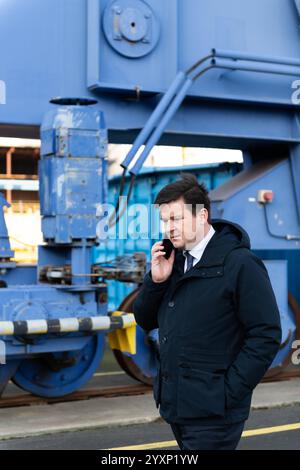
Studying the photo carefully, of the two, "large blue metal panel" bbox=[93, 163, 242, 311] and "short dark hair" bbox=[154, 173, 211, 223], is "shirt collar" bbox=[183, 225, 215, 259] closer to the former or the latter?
"short dark hair" bbox=[154, 173, 211, 223]

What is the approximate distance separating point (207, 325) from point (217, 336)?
0.06 metres

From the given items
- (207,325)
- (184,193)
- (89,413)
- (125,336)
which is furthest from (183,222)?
(125,336)

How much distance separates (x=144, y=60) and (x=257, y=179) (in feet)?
5.95

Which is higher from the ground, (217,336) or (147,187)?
(147,187)

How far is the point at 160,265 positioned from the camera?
310 cm

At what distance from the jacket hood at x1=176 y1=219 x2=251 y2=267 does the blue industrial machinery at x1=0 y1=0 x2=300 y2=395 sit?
335 cm

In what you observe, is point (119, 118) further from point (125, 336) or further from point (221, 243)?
point (221, 243)

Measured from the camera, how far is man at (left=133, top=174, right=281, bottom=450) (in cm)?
286

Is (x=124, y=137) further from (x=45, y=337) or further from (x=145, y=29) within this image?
(x=45, y=337)

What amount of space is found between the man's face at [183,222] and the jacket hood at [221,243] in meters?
0.07

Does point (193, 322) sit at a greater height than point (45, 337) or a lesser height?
greater

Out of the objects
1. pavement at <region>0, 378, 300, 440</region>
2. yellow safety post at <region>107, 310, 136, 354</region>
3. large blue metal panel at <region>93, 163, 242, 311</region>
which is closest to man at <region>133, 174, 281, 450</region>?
pavement at <region>0, 378, 300, 440</region>

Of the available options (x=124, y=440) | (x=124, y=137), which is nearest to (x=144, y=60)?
(x=124, y=137)

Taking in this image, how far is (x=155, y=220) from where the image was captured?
7363 millimetres
